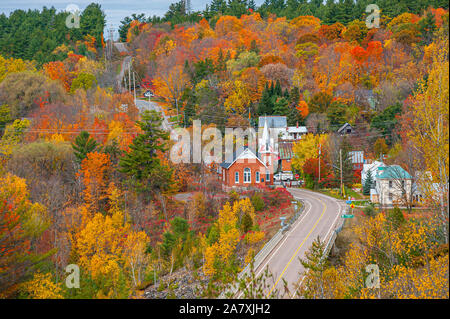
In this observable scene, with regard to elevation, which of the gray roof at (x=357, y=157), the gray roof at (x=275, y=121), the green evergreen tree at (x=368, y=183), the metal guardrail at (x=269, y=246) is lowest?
the metal guardrail at (x=269, y=246)

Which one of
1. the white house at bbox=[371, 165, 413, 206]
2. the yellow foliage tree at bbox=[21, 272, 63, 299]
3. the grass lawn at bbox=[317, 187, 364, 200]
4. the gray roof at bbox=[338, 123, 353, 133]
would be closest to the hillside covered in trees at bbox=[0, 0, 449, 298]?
the yellow foliage tree at bbox=[21, 272, 63, 299]

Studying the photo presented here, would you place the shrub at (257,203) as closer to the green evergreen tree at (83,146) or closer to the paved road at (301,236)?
the paved road at (301,236)

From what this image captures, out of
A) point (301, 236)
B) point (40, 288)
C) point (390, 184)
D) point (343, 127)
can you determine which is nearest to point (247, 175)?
point (390, 184)

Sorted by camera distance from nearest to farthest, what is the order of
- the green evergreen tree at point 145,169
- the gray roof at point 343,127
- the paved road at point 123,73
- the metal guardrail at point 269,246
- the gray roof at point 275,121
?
1. the metal guardrail at point 269,246
2. the green evergreen tree at point 145,169
3. the gray roof at point 343,127
4. the gray roof at point 275,121
5. the paved road at point 123,73

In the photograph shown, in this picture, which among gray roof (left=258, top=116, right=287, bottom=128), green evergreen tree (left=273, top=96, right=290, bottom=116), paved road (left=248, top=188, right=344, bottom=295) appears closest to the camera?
paved road (left=248, top=188, right=344, bottom=295)

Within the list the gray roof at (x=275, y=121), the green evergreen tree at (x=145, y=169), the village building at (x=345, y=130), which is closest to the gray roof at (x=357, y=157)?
the village building at (x=345, y=130)

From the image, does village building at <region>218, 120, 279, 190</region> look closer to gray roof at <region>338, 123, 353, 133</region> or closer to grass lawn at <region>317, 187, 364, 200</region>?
grass lawn at <region>317, 187, 364, 200</region>

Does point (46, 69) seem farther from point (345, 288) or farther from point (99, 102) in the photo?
Result: point (345, 288)
